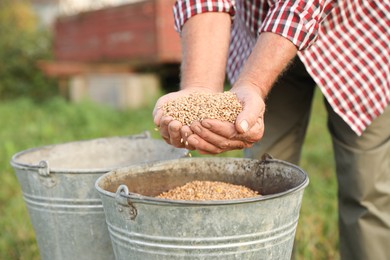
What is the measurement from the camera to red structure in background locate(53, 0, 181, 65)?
7.73 m

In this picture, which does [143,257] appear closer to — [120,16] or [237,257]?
[237,257]

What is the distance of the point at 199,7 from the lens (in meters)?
2.13

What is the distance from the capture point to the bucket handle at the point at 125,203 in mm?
1606

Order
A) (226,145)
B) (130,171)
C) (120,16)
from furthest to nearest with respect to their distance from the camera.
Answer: (120,16) < (130,171) < (226,145)

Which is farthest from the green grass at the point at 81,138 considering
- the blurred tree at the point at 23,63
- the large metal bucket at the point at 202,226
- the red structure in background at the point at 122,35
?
the blurred tree at the point at 23,63

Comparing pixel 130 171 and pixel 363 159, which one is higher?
pixel 130 171

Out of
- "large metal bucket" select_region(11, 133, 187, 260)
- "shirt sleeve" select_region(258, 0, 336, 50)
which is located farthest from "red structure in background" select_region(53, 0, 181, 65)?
"shirt sleeve" select_region(258, 0, 336, 50)

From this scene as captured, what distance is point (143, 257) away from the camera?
1.66 meters

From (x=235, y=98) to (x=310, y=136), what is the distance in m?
4.00

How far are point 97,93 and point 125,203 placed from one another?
6.73m

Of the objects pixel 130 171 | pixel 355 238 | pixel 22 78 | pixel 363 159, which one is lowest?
pixel 22 78

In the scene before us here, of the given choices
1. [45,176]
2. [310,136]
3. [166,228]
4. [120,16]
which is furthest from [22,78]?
[166,228]

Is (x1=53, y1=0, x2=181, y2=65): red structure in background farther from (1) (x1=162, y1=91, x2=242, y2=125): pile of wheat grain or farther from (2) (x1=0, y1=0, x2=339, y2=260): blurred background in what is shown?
(1) (x1=162, y1=91, x2=242, y2=125): pile of wheat grain

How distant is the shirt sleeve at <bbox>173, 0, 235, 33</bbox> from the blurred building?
5.55m
